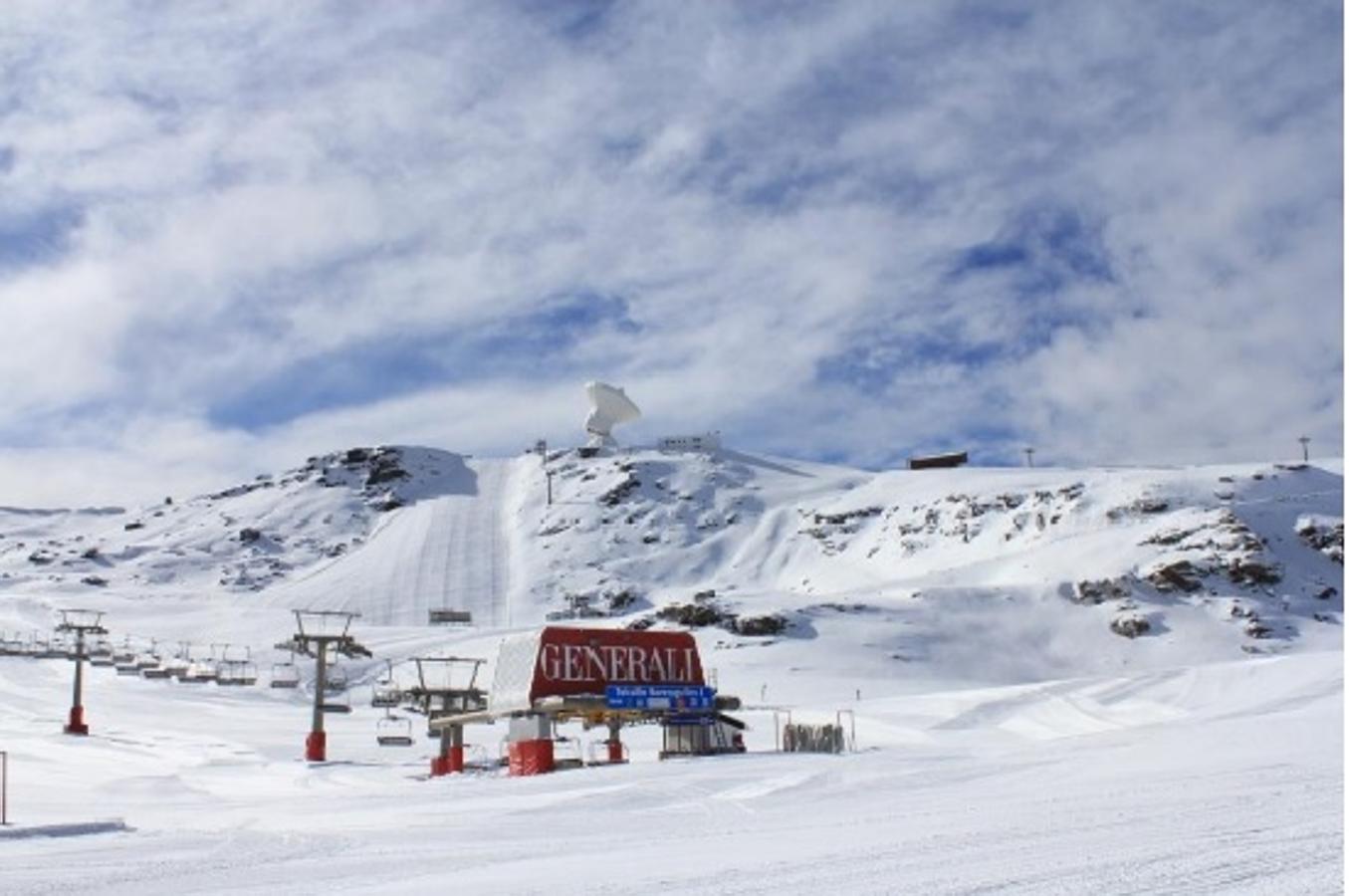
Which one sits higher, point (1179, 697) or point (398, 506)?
point (398, 506)

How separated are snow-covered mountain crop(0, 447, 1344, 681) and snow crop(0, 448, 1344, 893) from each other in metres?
0.41

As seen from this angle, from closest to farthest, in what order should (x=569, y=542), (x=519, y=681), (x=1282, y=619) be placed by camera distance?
(x=519, y=681), (x=1282, y=619), (x=569, y=542)

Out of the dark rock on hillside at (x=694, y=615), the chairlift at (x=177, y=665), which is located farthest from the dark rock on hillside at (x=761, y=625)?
the chairlift at (x=177, y=665)

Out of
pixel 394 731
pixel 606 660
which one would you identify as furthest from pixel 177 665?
pixel 606 660

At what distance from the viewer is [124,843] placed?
46.2 ft

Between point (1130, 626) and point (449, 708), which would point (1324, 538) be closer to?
point (1130, 626)

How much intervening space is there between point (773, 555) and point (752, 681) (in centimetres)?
4324

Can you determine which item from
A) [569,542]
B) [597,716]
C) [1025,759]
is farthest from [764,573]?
[1025,759]

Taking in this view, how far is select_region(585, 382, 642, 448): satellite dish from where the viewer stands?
5817 inches

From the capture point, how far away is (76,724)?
39344 millimetres

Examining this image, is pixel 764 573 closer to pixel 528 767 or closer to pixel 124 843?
pixel 528 767

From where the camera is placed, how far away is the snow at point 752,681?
11453mm

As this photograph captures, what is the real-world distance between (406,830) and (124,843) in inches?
115

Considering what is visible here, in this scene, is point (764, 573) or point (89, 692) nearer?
point (89, 692)
